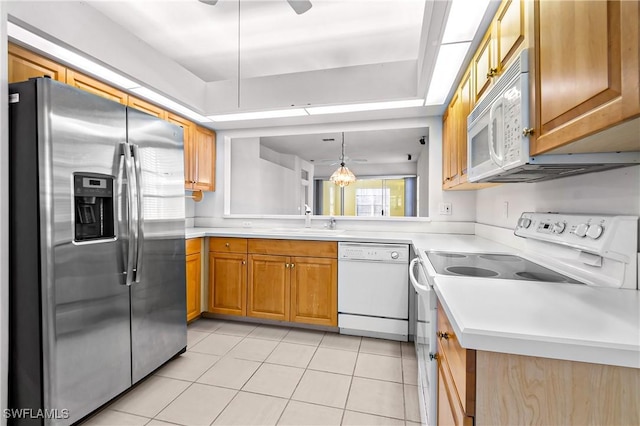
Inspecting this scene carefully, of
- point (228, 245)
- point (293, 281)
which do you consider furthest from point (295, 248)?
point (228, 245)

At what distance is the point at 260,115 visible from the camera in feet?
9.30

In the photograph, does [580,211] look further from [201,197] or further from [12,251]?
[201,197]

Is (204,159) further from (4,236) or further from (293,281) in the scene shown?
(4,236)

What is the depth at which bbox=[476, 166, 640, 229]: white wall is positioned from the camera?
3.26ft

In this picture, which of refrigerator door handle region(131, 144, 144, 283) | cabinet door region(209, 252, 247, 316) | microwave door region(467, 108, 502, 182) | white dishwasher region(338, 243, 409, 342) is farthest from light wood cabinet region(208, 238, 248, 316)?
microwave door region(467, 108, 502, 182)

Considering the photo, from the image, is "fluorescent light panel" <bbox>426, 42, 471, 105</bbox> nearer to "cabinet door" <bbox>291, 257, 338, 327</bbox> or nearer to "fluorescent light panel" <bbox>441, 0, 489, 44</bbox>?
"fluorescent light panel" <bbox>441, 0, 489, 44</bbox>

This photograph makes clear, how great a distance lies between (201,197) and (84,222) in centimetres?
197

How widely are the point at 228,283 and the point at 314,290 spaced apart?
34.0 inches

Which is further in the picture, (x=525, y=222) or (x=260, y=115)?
(x=260, y=115)

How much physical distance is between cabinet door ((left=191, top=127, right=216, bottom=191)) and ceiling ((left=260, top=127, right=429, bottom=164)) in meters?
1.56

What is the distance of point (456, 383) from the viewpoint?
772mm

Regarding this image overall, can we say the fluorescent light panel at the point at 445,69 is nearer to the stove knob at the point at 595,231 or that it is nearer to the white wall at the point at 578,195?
the white wall at the point at 578,195

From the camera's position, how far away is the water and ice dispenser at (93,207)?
1479 mm

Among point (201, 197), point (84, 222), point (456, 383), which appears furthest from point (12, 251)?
point (201, 197)
